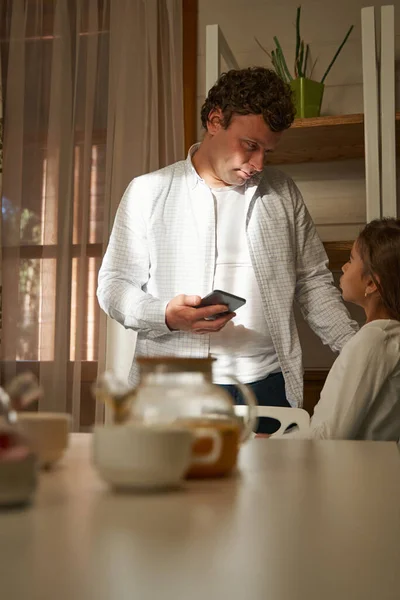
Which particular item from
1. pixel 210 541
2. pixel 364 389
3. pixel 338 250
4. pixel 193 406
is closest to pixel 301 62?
pixel 338 250

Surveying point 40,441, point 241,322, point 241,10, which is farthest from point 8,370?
point 40,441

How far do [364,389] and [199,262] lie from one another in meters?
0.79

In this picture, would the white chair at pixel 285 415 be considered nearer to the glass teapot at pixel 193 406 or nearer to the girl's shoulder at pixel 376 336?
the girl's shoulder at pixel 376 336

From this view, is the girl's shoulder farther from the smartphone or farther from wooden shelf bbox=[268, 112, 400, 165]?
wooden shelf bbox=[268, 112, 400, 165]

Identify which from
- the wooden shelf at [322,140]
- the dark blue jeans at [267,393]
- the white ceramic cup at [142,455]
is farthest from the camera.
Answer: the wooden shelf at [322,140]

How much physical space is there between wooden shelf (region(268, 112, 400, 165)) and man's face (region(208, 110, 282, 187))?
0.44 m

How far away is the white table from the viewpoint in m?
0.38

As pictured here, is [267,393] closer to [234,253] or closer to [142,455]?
[234,253]

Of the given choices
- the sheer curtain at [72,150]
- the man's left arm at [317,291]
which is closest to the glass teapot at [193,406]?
the man's left arm at [317,291]

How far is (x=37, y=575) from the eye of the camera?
15.5 inches

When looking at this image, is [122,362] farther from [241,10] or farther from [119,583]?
[119,583]

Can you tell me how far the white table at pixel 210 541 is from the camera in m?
0.38

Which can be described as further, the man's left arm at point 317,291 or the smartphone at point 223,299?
the man's left arm at point 317,291

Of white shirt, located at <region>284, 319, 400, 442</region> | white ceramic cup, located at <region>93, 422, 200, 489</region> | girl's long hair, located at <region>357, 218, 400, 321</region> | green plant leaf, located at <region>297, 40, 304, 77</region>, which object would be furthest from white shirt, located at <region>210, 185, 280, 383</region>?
white ceramic cup, located at <region>93, 422, 200, 489</region>
